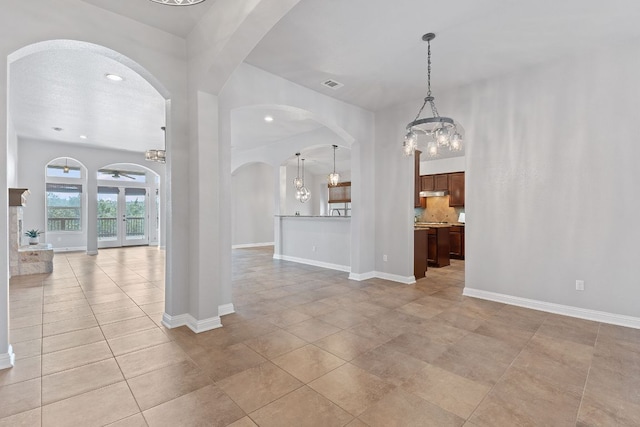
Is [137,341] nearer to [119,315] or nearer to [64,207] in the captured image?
[119,315]

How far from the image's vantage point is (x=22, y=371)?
2.44 meters

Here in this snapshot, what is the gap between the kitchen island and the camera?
6672mm

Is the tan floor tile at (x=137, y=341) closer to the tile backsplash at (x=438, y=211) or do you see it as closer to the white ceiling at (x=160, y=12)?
the white ceiling at (x=160, y=12)

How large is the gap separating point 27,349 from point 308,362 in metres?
2.66

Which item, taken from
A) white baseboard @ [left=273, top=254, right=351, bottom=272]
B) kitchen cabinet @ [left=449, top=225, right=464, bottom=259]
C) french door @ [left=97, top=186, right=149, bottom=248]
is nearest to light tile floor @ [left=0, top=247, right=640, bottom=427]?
white baseboard @ [left=273, top=254, right=351, bottom=272]

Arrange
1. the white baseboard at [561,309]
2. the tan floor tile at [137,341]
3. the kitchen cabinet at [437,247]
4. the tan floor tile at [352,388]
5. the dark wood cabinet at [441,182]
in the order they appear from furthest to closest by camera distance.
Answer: the dark wood cabinet at [441,182] → the kitchen cabinet at [437,247] → the white baseboard at [561,309] → the tan floor tile at [137,341] → the tan floor tile at [352,388]

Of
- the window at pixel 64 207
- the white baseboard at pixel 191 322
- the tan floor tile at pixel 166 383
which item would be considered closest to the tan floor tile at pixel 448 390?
the tan floor tile at pixel 166 383

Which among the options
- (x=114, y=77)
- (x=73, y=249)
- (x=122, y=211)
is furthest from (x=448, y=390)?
(x=122, y=211)

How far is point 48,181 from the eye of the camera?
31.1ft

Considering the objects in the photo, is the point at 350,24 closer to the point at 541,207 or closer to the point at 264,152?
the point at 541,207

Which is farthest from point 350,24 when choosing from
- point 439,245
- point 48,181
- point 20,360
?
point 48,181

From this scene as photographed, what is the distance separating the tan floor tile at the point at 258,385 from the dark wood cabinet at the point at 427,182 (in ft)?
26.2

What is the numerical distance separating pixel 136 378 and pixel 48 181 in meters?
10.3

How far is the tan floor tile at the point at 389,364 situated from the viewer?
2.38m
